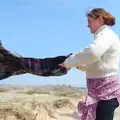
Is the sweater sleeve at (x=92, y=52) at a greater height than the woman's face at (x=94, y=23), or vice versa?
the woman's face at (x=94, y=23)

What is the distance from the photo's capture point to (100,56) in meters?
4.49

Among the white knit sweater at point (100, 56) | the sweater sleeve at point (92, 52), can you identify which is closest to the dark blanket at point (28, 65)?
the white knit sweater at point (100, 56)

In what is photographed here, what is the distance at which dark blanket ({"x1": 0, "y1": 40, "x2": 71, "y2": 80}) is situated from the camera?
5577mm

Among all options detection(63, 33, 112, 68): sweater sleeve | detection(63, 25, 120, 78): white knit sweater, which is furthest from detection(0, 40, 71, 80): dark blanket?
detection(63, 33, 112, 68): sweater sleeve

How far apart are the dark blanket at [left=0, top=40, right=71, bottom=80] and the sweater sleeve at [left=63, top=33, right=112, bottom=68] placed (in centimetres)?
93

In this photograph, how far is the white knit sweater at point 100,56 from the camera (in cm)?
443

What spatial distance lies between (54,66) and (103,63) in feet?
3.69

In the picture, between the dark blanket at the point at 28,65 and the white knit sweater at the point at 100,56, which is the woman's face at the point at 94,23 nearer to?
the white knit sweater at the point at 100,56

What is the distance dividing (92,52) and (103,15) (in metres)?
0.54

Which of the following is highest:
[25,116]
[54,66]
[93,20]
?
[93,20]

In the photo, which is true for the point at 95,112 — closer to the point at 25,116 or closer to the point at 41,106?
the point at 25,116

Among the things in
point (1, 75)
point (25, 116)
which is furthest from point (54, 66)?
point (25, 116)

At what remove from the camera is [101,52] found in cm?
445

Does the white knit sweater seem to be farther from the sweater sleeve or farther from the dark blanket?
the dark blanket
